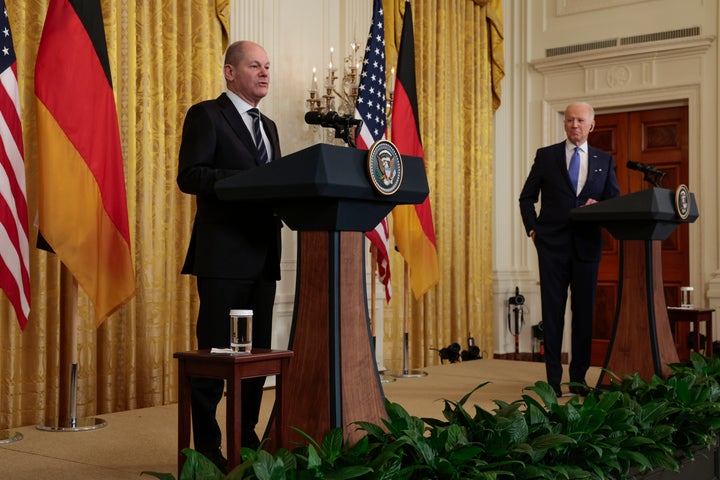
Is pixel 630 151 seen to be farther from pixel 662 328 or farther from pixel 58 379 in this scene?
pixel 58 379

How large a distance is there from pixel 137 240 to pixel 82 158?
0.88 metres

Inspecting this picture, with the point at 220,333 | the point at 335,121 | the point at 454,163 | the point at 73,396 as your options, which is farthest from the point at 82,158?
the point at 454,163

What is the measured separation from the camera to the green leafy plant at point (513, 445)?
2131 mm

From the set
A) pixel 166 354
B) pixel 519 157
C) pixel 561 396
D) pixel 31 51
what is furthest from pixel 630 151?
pixel 31 51

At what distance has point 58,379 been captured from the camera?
410 centimetres

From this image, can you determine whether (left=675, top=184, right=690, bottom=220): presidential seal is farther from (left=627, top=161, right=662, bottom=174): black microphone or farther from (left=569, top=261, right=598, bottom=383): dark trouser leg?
(left=569, top=261, right=598, bottom=383): dark trouser leg

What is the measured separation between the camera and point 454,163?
7.20 meters

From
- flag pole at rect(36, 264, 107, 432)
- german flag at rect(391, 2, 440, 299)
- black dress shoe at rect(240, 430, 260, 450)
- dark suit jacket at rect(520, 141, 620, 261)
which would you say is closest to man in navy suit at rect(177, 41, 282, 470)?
black dress shoe at rect(240, 430, 260, 450)

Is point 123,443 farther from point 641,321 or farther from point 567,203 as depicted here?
point 567,203

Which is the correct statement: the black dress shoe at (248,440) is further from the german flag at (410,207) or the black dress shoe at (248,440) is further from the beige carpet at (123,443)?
the german flag at (410,207)

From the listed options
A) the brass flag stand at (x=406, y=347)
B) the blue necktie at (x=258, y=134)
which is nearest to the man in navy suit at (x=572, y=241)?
the brass flag stand at (x=406, y=347)

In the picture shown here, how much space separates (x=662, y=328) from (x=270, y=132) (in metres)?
2.35

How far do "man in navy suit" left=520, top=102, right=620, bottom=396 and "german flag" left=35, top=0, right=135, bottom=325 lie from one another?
2.24 meters

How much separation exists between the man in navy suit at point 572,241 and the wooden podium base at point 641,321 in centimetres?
31
